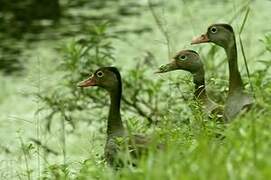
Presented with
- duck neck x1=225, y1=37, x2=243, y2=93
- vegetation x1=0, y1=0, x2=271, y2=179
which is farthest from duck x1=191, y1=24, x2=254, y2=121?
vegetation x1=0, y1=0, x2=271, y2=179

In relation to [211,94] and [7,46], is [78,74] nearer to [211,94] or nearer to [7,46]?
[211,94]

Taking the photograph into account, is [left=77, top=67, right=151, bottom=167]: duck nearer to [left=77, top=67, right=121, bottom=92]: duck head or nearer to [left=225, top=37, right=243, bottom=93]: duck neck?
[left=77, top=67, right=121, bottom=92]: duck head

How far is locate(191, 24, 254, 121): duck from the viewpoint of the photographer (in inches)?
243

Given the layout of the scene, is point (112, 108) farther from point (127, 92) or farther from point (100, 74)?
point (127, 92)

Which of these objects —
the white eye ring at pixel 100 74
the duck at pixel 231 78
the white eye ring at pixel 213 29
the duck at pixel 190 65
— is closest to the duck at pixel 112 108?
the white eye ring at pixel 100 74

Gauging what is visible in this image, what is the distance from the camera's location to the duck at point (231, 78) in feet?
20.3

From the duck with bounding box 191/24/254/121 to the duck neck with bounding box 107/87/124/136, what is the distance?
2.26 feet

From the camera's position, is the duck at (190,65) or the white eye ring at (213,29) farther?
the duck at (190,65)

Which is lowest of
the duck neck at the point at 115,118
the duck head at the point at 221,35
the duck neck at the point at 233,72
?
the duck neck at the point at 115,118

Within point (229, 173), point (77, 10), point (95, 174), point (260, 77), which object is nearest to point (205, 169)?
point (229, 173)

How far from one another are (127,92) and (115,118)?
2.18 metres

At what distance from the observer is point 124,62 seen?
11.3 m

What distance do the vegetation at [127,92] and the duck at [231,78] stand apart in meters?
0.11

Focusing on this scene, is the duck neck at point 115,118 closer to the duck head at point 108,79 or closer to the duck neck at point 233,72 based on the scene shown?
the duck head at point 108,79
